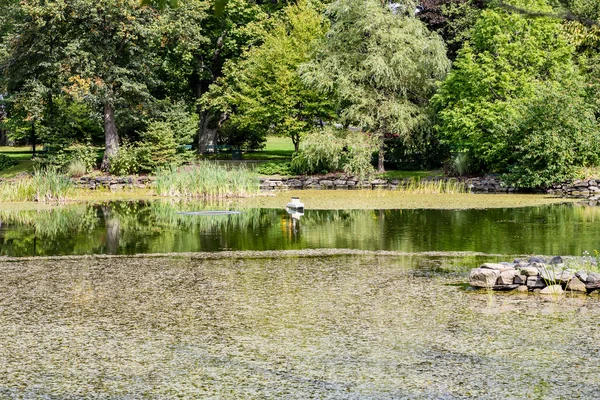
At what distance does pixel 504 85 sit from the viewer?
107 feet

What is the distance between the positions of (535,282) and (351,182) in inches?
887

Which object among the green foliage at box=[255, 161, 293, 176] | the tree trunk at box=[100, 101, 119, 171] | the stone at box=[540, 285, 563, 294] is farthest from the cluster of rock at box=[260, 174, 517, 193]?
the stone at box=[540, 285, 563, 294]

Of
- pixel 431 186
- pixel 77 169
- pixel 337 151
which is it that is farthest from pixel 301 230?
pixel 77 169

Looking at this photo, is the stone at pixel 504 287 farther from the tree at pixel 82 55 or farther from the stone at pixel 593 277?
the tree at pixel 82 55

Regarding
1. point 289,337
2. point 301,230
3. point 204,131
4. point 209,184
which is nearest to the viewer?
point 289,337

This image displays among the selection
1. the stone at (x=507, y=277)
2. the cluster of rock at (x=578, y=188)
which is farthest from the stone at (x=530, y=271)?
A: the cluster of rock at (x=578, y=188)

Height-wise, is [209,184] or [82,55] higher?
[82,55]

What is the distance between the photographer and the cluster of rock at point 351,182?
3119cm

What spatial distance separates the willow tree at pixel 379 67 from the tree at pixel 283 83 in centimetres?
200

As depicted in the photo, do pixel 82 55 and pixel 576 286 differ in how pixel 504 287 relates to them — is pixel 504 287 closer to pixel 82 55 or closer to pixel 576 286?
pixel 576 286

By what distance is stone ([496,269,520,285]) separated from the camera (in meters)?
11.5

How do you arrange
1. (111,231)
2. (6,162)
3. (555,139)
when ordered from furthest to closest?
1. (6,162)
2. (555,139)
3. (111,231)

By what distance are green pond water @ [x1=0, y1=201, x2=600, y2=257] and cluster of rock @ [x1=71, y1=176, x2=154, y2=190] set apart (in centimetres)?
918

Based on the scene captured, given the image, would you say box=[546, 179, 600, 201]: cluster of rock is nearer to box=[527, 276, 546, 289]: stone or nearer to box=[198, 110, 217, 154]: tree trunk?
box=[527, 276, 546, 289]: stone
